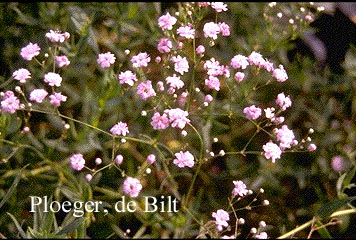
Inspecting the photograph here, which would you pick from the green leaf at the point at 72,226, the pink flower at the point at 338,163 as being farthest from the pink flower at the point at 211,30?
the pink flower at the point at 338,163

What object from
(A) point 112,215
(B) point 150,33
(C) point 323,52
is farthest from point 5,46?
(C) point 323,52

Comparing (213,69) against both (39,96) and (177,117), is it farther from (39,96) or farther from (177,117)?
(39,96)

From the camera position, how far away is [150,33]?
8.06 ft

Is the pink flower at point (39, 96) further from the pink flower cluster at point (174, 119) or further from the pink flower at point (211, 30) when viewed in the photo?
the pink flower at point (211, 30)

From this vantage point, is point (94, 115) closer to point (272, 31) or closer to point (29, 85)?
point (29, 85)

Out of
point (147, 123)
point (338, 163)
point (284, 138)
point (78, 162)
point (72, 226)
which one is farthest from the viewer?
point (338, 163)

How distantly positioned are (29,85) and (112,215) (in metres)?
0.53

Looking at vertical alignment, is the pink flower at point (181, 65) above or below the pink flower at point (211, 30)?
below

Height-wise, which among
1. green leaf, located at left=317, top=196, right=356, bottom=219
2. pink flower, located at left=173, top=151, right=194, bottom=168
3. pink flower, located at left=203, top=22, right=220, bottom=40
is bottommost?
green leaf, located at left=317, top=196, right=356, bottom=219

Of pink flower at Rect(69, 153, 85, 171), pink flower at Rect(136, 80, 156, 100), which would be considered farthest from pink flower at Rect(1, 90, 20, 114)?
pink flower at Rect(136, 80, 156, 100)

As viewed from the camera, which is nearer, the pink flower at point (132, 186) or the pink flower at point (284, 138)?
the pink flower at point (132, 186)

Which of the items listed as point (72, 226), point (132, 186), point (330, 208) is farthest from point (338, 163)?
point (72, 226)

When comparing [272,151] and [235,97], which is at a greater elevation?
[235,97]

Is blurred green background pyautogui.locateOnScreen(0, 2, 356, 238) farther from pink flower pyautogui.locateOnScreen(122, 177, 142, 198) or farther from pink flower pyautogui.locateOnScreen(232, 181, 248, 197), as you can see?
pink flower pyautogui.locateOnScreen(122, 177, 142, 198)
